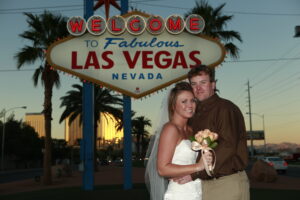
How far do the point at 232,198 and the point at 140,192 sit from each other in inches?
515

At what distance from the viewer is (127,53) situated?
1595 cm

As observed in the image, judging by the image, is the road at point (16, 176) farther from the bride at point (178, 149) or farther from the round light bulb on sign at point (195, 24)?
the bride at point (178, 149)

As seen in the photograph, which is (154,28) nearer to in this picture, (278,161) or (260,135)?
(278,161)

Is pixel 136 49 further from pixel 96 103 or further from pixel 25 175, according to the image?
pixel 25 175

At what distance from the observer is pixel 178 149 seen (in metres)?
3.77

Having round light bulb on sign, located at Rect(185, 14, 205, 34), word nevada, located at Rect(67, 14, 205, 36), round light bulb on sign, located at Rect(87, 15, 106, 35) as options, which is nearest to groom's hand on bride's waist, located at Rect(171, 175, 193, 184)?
word nevada, located at Rect(67, 14, 205, 36)

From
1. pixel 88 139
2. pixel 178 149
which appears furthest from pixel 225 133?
pixel 88 139

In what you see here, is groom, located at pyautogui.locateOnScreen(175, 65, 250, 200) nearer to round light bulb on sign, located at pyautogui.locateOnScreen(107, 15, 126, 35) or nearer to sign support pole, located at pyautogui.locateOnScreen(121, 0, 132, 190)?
round light bulb on sign, located at pyautogui.locateOnScreen(107, 15, 126, 35)

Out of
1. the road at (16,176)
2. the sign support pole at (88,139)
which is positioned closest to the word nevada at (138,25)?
the sign support pole at (88,139)

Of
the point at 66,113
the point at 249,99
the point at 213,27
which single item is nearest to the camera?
the point at 213,27

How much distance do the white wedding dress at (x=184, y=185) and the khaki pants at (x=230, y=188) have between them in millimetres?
158

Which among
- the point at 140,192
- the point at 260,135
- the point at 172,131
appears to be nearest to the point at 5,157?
the point at 140,192

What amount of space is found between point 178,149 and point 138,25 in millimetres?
12676

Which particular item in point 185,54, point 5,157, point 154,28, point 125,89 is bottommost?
point 5,157
